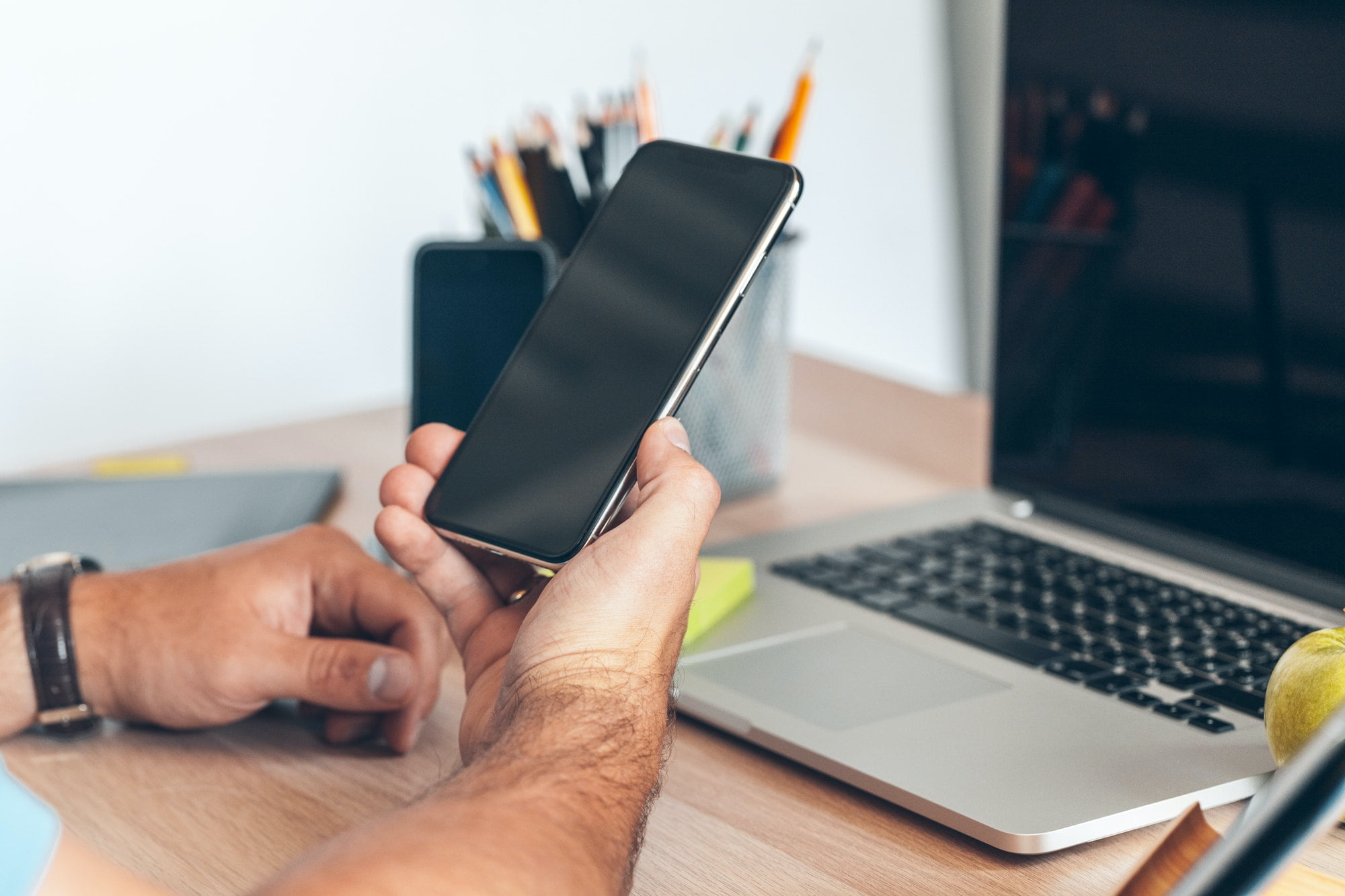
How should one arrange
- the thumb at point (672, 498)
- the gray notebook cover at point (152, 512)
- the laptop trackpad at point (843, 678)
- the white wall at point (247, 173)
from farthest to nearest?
the white wall at point (247, 173)
the gray notebook cover at point (152, 512)
the laptop trackpad at point (843, 678)
the thumb at point (672, 498)

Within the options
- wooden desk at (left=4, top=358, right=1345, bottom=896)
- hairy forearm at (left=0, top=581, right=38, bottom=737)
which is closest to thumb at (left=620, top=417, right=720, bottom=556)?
wooden desk at (left=4, top=358, right=1345, bottom=896)

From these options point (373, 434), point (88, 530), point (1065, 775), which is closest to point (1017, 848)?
point (1065, 775)

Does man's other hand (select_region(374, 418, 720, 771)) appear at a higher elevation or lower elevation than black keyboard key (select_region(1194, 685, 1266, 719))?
higher

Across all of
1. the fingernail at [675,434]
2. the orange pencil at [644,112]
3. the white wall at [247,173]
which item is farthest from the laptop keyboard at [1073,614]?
the white wall at [247,173]

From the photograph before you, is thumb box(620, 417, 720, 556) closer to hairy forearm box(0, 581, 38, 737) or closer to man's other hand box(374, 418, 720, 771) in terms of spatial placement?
man's other hand box(374, 418, 720, 771)

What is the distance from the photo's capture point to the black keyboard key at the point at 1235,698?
22.6 inches

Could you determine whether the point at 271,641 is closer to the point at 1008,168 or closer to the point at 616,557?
the point at 616,557

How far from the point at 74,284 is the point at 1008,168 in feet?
3.03

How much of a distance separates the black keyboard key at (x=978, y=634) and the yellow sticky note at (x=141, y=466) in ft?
2.06

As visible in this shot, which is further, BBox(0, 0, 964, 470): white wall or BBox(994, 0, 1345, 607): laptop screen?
BBox(0, 0, 964, 470): white wall

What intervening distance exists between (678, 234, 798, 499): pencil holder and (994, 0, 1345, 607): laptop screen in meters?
0.17

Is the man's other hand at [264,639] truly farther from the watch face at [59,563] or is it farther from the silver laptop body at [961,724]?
the silver laptop body at [961,724]

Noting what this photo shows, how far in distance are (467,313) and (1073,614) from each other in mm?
410

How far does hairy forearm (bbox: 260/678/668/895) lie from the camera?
39 cm
